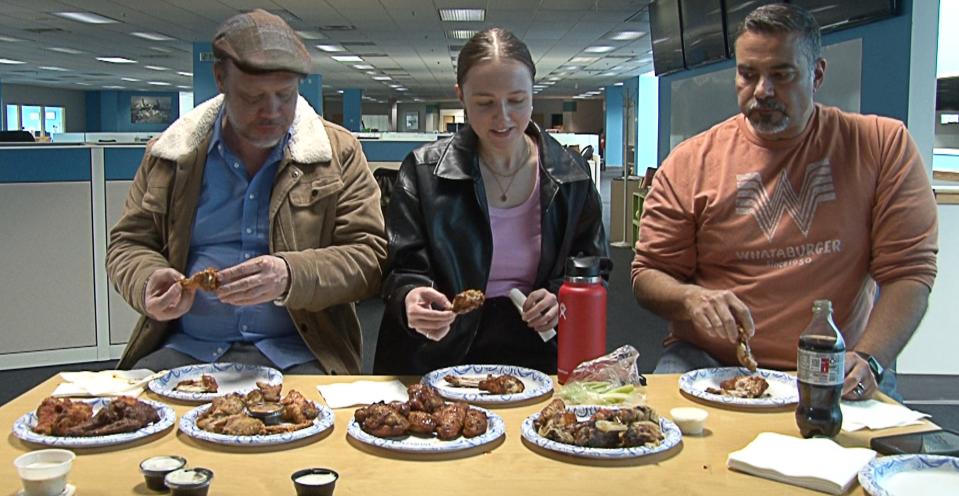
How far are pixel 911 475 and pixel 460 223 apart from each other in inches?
46.0

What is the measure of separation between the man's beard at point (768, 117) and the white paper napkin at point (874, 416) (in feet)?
2.58

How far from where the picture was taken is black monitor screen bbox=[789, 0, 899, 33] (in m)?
4.24

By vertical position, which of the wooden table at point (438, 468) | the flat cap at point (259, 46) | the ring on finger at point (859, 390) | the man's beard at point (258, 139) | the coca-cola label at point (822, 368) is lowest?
the wooden table at point (438, 468)

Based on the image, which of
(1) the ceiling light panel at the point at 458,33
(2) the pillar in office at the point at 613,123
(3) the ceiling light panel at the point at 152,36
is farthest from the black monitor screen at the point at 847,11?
(2) the pillar in office at the point at 613,123

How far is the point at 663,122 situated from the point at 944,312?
5.32m

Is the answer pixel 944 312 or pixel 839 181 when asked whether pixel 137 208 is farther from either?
pixel 944 312

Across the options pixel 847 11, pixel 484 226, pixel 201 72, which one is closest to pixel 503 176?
pixel 484 226

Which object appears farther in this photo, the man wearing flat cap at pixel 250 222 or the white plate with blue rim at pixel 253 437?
the man wearing flat cap at pixel 250 222

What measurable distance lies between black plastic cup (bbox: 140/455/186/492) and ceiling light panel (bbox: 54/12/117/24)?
12.2 meters

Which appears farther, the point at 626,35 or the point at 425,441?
the point at 626,35

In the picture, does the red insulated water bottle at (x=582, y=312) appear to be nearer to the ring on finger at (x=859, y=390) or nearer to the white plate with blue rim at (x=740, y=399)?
the white plate with blue rim at (x=740, y=399)

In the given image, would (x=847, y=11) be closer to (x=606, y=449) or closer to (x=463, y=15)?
(x=606, y=449)

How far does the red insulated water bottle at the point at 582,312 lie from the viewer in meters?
1.69

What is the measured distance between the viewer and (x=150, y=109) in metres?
29.1
